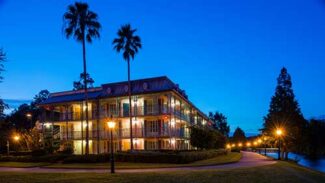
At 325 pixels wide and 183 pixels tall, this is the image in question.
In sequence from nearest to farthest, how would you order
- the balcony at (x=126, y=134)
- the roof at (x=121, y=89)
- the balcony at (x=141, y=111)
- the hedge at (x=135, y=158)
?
1. the hedge at (x=135, y=158)
2. the balcony at (x=126, y=134)
3. the balcony at (x=141, y=111)
4. the roof at (x=121, y=89)

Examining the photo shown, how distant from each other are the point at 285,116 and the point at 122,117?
23.4 meters

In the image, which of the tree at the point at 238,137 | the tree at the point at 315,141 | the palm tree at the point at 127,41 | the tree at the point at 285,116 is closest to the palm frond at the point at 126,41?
the palm tree at the point at 127,41

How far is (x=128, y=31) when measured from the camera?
46875mm

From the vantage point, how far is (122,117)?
51656 mm

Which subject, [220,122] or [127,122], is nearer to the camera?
[127,122]

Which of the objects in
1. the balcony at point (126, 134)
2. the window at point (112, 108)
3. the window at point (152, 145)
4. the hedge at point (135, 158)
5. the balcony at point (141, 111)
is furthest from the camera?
the window at point (112, 108)

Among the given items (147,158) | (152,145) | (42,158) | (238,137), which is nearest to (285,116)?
(152,145)

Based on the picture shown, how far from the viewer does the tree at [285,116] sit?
167 ft

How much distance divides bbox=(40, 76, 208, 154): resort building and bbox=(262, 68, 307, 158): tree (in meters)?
13.1

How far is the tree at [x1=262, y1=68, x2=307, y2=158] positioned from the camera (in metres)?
51.0

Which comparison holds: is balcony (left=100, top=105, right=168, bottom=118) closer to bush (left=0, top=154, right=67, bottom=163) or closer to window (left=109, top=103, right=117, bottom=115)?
window (left=109, top=103, right=117, bottom=115)

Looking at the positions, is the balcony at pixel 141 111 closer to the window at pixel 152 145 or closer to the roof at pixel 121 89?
the roof at pixel 121 89

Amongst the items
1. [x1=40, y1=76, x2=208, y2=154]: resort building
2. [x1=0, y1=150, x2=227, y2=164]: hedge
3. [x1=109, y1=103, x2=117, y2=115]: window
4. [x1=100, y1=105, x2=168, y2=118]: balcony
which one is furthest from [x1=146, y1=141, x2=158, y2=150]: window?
[x1=0, y1=150, x2=227, y2=164]: hedge

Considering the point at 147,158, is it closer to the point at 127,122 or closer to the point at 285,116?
the point at 127,122
